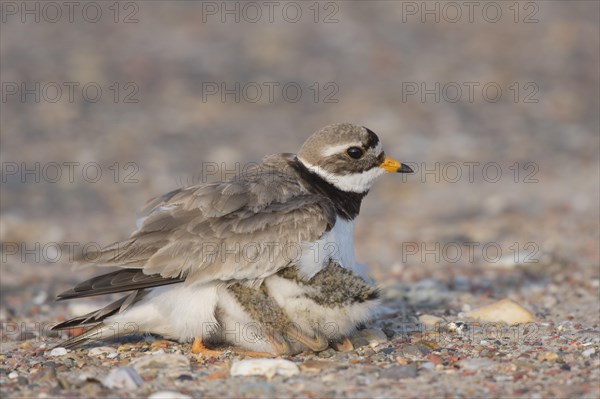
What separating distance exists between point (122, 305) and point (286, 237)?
113 centimetres

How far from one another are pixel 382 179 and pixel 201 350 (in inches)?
270

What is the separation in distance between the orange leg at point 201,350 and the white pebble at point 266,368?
425 millimetres

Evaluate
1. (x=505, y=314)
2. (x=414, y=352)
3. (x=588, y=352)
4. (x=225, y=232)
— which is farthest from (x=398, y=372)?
(x=505, y=314)

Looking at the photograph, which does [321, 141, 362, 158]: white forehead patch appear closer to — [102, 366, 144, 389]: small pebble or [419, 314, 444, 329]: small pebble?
[419, 314, 444, 329]: small pebble

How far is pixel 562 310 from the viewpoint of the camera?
22.3 feet

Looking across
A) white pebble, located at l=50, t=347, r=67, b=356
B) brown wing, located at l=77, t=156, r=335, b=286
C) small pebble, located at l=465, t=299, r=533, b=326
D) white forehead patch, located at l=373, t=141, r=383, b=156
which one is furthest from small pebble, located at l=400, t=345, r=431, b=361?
white pebble, located at l=50, t=347, r=67, b=356

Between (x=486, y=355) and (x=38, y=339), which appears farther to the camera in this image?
(x=38, y=339)

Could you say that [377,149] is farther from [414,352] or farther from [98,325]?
[98,325]

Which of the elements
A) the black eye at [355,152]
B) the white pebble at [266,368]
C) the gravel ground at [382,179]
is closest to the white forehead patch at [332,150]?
the black eye at [355,152]

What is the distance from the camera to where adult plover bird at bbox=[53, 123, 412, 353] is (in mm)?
5203

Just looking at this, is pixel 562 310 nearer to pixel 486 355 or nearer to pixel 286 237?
pixel 486 355

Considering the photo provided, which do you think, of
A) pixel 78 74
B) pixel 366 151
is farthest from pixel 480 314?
pixel 78 74

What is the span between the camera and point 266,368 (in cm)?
483

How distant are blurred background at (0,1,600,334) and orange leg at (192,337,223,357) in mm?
2080
